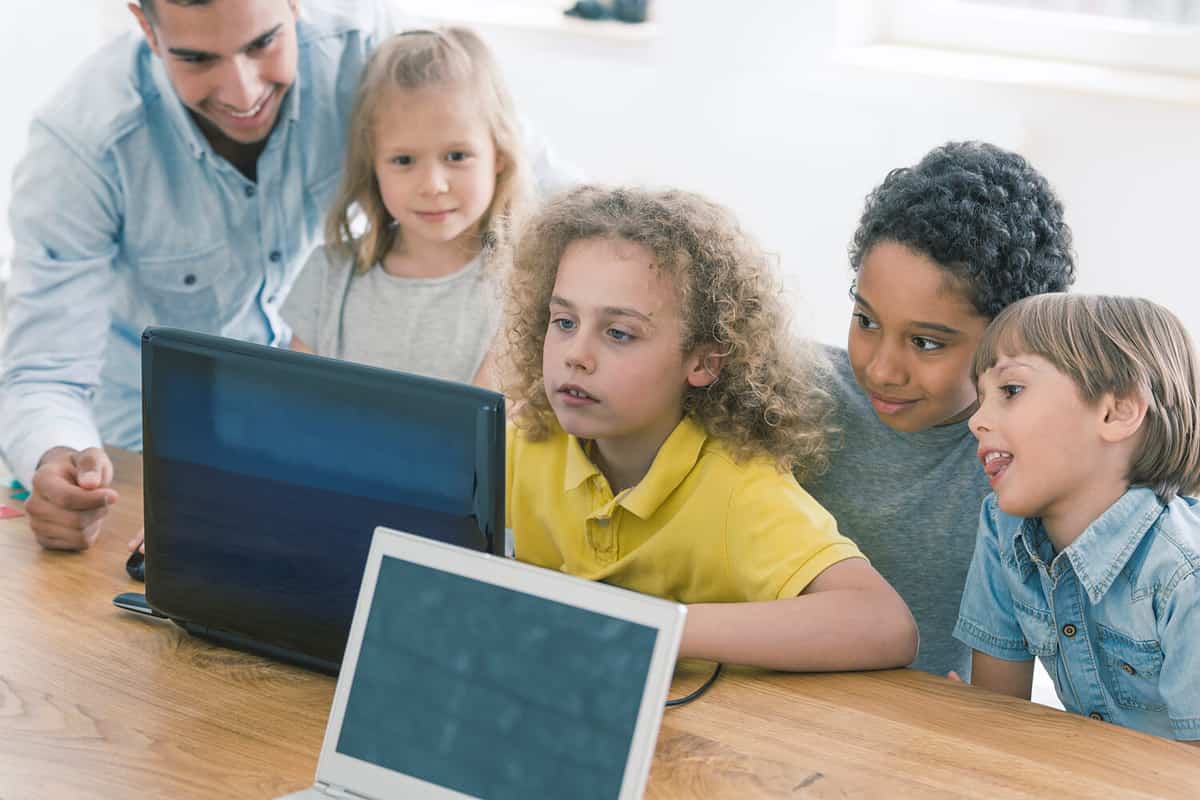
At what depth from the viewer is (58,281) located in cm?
189

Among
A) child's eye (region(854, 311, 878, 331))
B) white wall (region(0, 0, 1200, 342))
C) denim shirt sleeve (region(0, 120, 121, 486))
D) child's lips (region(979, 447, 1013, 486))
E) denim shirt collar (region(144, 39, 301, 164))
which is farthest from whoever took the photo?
white wall (region(0, 0, 1200, 342))

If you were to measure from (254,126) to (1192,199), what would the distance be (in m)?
1.88

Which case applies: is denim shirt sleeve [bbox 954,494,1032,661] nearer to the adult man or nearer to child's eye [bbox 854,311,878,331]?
child's eye [bbox 854,311,878,331]

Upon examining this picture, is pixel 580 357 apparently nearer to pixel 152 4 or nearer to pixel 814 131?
pixel 152 4

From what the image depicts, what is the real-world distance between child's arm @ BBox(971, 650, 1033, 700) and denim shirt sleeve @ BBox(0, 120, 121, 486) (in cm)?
107

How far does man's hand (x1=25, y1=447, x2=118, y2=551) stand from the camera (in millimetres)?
1438

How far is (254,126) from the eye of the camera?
196 cm

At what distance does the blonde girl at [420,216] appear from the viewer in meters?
1.96

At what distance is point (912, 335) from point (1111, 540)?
0.32 m

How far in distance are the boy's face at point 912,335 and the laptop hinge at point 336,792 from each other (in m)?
0.76

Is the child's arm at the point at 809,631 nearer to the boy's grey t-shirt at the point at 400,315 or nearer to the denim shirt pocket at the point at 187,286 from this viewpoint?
the boy's grey t-shirt at the point at 400,315

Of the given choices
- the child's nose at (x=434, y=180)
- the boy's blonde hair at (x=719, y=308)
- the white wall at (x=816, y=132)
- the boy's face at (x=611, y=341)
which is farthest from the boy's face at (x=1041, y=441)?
the white wall at (x=816, y=132)

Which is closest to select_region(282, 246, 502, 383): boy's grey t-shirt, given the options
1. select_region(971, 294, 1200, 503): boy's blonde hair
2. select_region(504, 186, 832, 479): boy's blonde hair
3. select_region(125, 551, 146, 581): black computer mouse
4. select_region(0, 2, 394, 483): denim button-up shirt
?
select_region(0, 2, 394, 483): denim button-up shirt

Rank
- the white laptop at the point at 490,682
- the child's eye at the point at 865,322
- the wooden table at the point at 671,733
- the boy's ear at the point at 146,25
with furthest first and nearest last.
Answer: the boy's ear at the point at 146,25
the child's eye at the point at 865,322
the wooden table at the point at 671,733
the white laptop at the point at 490,682
